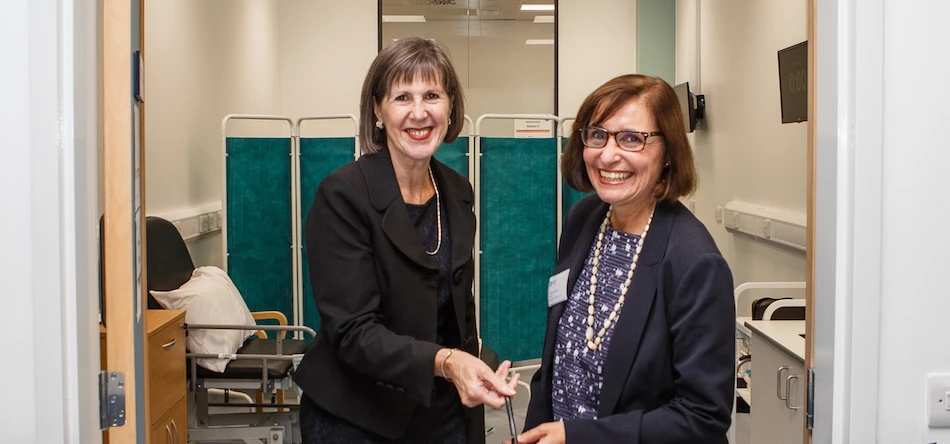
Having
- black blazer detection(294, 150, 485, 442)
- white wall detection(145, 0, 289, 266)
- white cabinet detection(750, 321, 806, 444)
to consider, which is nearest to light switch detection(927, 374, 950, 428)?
black blazer detection(294, 150, 485, 442)

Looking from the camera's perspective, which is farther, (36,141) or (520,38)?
(520,38)

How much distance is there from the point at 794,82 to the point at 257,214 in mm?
2916

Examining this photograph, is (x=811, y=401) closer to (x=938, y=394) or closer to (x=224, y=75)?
(x=938, y=394)

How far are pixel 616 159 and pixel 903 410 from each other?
62 centimetres

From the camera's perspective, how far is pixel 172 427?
2758 millimetres

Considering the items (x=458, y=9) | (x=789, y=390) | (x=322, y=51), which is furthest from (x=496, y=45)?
(x=789, y=390)

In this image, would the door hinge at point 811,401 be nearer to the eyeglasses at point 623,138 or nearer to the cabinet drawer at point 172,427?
the eyeglasses at point 623,138

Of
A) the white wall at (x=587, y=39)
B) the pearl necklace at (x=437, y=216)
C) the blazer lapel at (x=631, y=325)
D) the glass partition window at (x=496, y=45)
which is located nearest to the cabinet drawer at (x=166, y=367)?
the pearl necklace at (x=437, y=216)

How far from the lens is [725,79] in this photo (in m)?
5.28

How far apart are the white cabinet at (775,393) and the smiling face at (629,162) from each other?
4.14 feet

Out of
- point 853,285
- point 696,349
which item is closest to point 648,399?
point 696,349

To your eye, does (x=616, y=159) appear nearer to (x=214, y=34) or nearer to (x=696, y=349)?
(x=696, y=349)

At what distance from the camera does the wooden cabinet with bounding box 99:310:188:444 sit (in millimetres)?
2547

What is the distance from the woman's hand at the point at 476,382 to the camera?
4.43 ft
